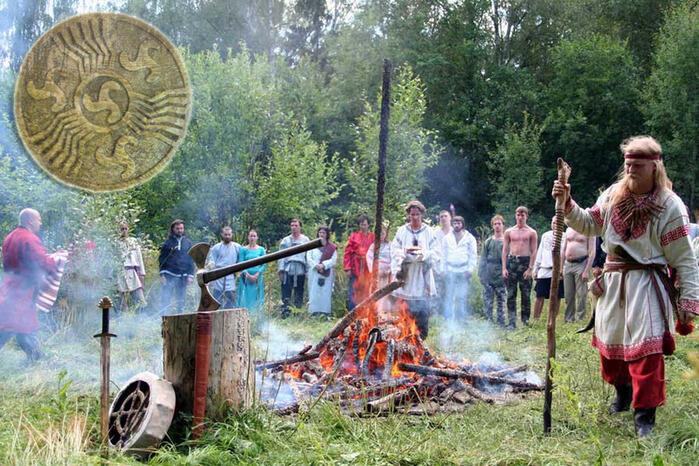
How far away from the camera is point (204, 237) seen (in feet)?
58.3

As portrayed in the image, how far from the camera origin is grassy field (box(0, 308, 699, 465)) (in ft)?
12.6

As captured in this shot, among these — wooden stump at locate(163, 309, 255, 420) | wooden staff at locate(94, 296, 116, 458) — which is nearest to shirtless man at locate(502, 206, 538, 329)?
wooden stump at locate(163, 309, 255, 420)

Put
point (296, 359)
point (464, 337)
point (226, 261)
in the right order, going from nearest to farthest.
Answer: point (296, 359), point (464, 337), point (226, 261)

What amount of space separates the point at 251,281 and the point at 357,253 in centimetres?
179

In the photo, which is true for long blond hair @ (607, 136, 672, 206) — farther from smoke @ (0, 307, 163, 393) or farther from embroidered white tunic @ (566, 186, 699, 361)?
smoke @ (0, 307, 163, 393)

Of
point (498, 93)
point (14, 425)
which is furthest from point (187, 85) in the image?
point (498, 93)

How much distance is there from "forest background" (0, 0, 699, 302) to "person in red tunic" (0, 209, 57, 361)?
510 centimetres

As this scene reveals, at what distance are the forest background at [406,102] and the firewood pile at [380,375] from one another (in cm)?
811

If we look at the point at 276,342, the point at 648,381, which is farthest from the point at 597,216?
the point at 276,342

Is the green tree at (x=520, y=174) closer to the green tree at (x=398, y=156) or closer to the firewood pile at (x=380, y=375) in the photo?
the green tree at (x=398, y=156)

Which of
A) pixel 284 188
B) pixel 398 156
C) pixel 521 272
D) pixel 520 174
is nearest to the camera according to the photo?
pixel 521 272

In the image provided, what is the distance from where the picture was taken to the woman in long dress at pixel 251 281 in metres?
11.7

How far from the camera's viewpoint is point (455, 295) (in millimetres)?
11656

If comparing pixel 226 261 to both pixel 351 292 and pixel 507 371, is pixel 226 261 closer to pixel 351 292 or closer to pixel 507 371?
pixel 351 292
